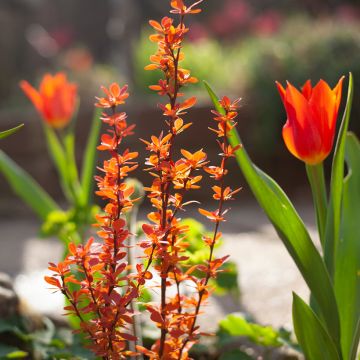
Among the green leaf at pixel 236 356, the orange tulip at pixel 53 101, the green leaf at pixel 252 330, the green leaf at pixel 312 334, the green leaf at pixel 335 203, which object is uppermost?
the orange tulip at pixel 53 101

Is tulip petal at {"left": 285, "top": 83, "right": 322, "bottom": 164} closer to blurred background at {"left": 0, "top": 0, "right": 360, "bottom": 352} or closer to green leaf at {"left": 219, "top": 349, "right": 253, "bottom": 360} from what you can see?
green leaf at {"left": 219, "top": 349, "right": 253, "bottom": 360}

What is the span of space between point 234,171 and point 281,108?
0.56 meters

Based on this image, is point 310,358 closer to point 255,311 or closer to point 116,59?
point 255,311

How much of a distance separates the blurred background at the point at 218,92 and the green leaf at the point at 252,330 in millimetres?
721

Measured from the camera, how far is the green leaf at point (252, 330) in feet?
5.35

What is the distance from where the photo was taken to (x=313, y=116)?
4.44 ft

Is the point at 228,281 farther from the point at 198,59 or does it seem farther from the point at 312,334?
the point at 198,59

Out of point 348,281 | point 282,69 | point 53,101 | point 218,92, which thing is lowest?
point 348,281

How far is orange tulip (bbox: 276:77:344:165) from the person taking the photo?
1351 millimetres

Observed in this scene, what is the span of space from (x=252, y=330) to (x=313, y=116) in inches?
20.2

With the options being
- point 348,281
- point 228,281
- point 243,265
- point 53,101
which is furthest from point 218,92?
point 348,281

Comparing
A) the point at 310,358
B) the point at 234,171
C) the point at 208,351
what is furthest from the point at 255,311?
the point at 234,171

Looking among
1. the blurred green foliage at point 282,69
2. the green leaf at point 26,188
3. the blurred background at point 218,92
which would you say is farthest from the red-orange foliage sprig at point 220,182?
the blurred green foliage at point 282,69

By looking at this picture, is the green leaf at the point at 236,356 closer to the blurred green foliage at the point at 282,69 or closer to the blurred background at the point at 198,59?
the blurred background at the point at 198,59
